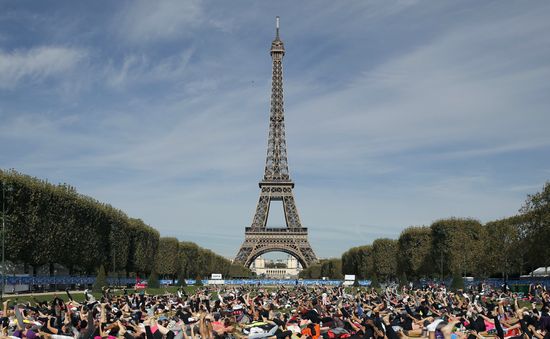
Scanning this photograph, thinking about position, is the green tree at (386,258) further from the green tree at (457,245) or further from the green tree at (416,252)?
the green tree at (457,245)

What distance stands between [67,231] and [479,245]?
46686 mm

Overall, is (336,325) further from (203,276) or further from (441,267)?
(203,276)

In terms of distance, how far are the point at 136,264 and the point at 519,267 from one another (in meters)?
47.1

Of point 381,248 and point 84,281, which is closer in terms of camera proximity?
point 84,281

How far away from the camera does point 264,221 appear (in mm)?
119812

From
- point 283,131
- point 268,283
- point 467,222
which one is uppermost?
point 283,131

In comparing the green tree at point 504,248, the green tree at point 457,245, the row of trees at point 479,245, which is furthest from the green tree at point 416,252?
the green tree at point 504,248

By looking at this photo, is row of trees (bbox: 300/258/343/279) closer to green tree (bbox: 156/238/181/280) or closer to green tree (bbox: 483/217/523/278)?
green tree (bbox: 156/238/181/280)

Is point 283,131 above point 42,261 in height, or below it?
above

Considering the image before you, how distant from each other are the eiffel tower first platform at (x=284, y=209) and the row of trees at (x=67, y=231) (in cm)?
3299

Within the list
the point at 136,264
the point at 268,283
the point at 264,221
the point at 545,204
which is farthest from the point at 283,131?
the point at 545,204

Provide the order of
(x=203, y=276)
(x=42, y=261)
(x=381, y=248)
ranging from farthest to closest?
(x=203, y=276)
(x=381, y=248)
(x=42, y=261)

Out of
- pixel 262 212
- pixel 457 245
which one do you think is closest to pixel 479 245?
pixel 457 245

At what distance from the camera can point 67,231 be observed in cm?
5706
